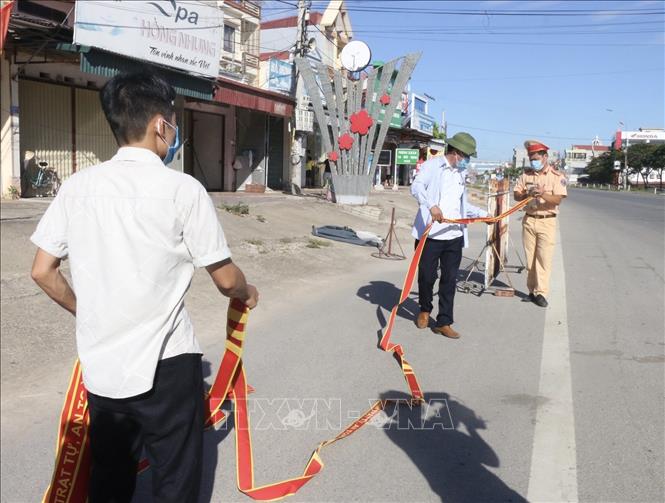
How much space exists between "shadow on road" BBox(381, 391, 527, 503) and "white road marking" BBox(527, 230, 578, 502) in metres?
0.20

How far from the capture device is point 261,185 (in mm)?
22172

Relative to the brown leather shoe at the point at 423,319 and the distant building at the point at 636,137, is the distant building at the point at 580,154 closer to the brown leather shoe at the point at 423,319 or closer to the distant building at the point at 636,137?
the distant building at the point at 636,137

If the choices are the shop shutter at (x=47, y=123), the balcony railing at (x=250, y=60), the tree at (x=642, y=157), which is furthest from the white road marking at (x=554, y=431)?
the tree at (x=642, y=157)

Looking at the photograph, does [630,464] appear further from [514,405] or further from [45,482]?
[45,482]

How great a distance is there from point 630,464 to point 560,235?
13.5 metres

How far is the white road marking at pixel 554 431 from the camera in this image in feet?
10.2

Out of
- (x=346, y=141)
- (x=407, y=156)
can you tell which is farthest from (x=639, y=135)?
(x=346, y=141)

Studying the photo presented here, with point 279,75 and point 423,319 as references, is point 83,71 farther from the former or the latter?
point 279,75

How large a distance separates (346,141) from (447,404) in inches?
632

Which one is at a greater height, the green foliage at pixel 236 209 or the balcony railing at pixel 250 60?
the balcony railing at pixel 250 60

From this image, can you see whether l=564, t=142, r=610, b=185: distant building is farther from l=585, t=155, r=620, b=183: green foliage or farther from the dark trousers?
the dark trousers

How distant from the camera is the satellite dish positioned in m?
19.2

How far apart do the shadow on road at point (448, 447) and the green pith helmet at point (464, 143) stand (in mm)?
2666

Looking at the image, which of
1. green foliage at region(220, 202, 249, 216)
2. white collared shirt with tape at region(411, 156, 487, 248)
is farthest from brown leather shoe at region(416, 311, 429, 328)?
green foliage at region(220, 202, 249, 216)
